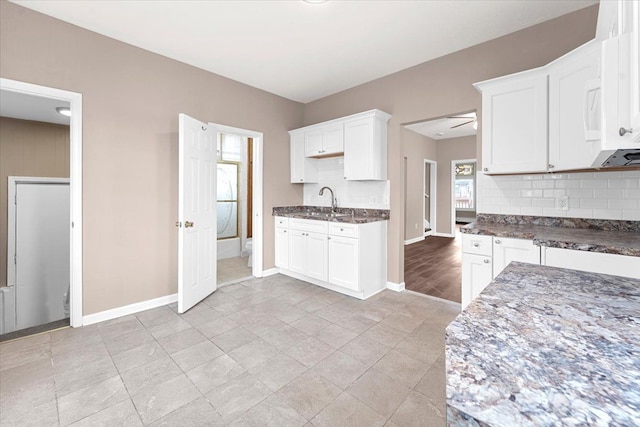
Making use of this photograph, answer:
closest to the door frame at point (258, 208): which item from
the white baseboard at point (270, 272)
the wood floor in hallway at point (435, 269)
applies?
the white baseboard at point (270, 272)

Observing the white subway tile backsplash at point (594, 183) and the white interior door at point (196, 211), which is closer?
the white subway tile backsplash at point (594, 183)

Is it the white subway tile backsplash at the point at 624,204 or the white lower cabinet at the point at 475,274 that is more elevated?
the white subway tile backsplash at the point at 624,204

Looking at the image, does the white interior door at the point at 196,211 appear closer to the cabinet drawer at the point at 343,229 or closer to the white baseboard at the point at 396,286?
the cabinet drawer at the point at 343,229

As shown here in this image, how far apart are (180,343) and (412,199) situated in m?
5.87

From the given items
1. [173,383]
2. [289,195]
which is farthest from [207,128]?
[173,383]

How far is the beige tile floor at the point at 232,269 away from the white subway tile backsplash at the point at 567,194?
334 centimetres

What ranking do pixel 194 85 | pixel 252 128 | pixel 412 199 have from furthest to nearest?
pixel 412 199
pixel 252 128
pixel 194 85

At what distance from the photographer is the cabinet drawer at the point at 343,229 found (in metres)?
3.32

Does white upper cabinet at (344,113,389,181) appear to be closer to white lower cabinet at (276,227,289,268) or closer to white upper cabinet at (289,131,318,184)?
white upper cabinet at (289,131,318,184)

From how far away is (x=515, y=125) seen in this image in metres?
2.43

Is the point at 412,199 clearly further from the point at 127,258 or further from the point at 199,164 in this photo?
the point at 127,258

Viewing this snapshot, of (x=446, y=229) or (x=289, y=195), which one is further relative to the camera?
(x=446, y=229)

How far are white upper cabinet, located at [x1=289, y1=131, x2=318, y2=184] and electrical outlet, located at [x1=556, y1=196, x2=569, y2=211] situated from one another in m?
3.02

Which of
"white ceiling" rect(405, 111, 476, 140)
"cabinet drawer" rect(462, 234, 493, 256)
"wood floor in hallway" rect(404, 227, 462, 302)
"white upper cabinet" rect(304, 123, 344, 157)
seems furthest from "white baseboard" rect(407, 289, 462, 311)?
"white ceiling" rect(405, 111, 476, 140)
